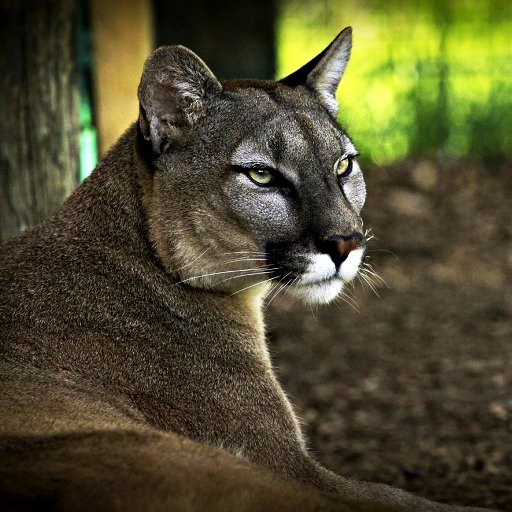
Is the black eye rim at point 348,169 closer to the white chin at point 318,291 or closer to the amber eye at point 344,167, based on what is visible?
the amber eye at point 344,167

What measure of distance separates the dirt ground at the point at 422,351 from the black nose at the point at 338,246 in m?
0.60

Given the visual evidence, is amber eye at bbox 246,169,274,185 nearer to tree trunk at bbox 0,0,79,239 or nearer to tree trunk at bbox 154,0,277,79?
tree trunk at bbox 0,0,79,239

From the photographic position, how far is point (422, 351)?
8180 mm

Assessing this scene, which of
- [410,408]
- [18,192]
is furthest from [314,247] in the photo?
[410,408]

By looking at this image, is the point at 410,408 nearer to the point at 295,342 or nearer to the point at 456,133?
the point at 295,342

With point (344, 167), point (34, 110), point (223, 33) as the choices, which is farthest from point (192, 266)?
point (223, 33)

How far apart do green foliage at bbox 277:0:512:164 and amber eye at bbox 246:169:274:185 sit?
9197 millimetres

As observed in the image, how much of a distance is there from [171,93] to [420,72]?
10262 mm

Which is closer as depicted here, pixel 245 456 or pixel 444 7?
pixel 245 456

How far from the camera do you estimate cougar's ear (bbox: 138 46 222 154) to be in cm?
442

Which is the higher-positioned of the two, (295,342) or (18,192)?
(18,192)

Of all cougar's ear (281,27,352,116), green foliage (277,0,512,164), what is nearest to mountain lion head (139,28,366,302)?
cougar's ear (281,27,352,116)

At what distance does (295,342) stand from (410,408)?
1839 mm

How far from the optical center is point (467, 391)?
7.16 m
